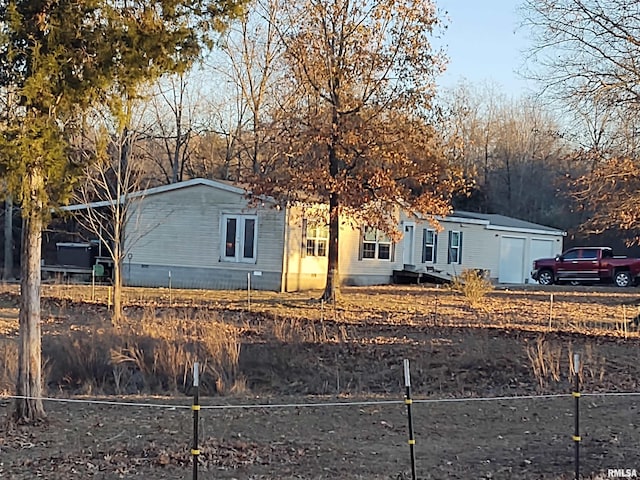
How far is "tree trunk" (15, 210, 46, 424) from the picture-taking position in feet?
27.7

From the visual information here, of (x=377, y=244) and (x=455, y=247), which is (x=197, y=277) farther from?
(x=455, y=247)

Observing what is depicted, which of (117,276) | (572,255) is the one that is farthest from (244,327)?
(572,255)

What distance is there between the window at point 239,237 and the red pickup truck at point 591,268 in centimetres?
1428

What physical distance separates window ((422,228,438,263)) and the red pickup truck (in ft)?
16.6

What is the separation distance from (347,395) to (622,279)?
26666mm

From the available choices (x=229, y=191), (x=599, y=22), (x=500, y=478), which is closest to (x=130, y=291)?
(x=229, y=191)

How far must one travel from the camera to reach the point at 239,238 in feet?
95.1

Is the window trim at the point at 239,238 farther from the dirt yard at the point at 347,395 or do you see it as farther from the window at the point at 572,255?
the window at the point at 572,255

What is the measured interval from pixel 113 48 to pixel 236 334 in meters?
9.10

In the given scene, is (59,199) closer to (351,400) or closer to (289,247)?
(351,400)

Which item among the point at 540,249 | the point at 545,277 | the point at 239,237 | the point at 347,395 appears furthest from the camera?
the point at 540,249

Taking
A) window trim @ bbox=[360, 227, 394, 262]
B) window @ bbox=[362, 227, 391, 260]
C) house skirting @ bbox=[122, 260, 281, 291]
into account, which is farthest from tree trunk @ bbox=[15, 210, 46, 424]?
window @ bbox=[362, 227, 391, 260]

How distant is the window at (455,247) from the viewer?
36344mm

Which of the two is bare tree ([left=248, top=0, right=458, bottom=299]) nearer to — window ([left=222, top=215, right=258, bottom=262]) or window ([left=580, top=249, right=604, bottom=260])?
window ([left=222, top=215, right=258, bottom=262])
